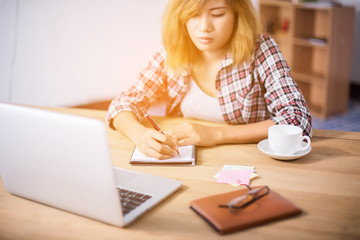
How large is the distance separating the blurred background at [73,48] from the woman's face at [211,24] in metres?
0.57

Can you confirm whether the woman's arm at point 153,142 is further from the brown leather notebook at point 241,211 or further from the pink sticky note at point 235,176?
the brown leather notebook at point 241,211

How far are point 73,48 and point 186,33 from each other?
1.86ft

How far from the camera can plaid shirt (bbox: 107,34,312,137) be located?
4.77ft

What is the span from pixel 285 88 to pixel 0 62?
1231mm

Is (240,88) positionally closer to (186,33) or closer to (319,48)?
(186,33)

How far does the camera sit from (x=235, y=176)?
106cm

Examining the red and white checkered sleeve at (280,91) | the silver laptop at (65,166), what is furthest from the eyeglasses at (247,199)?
the red and white checkered sleeve at (280,91)

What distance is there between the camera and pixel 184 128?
1.31 m

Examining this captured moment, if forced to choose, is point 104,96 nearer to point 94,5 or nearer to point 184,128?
point 94,5

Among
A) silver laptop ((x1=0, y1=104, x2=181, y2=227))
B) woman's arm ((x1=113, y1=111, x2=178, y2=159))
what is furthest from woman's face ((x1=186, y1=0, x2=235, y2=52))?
silver laptop ((x1=0, y1=104, x2=181, y2=227))

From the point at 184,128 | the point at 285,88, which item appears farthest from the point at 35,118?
the point at 285,88

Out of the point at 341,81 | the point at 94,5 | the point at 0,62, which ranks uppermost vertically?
the point at 94,5

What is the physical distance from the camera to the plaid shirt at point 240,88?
1.46 meters

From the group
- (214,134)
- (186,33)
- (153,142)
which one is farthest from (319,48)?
(153,142)
